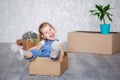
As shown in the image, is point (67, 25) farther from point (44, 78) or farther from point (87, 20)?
point (44, 78)

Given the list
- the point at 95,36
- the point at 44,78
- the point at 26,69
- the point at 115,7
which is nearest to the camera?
the point at 44,78

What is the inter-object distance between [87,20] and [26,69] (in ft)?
8.56

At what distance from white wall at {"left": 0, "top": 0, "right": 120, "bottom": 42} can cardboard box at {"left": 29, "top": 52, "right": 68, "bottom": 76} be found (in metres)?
2.71

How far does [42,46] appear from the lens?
7.75ft

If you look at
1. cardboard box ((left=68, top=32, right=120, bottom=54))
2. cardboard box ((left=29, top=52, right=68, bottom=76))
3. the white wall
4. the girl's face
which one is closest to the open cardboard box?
cardboard box ((left=29, top=52, right=68, bottom=76))

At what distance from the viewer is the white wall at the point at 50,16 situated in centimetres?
486

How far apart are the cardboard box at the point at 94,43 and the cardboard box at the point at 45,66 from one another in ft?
4.69

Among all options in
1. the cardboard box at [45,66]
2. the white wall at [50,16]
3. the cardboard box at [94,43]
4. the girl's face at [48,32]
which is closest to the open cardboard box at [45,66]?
the cardboard box at [45,66]

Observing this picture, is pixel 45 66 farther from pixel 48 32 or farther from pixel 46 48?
pixel 48 32

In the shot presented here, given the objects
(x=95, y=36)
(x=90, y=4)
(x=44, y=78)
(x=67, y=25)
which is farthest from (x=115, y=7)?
(x=44, y=78)

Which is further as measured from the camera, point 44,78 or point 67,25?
point 67,25

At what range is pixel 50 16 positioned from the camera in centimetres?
494

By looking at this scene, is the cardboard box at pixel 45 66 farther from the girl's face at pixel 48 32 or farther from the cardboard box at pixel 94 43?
the cardboard box at pixel 94 43

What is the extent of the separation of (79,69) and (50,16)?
256 centimetres
